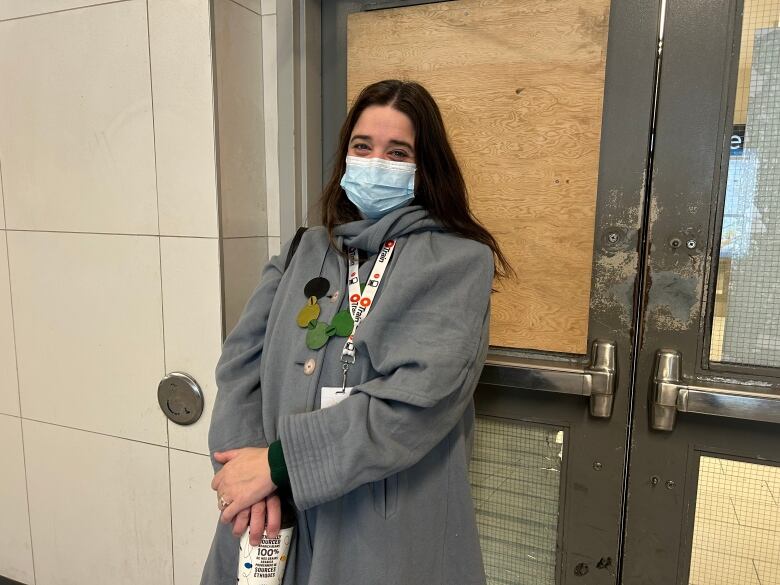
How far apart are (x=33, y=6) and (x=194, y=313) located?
3.18 ft

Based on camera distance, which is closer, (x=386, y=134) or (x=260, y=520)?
(x=260, y=520)

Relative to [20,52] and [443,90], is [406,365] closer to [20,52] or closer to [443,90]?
[443,90]

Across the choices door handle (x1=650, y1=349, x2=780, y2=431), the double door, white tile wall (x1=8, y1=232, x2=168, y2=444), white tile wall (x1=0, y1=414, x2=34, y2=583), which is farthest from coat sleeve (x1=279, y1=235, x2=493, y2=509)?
white tile wall (x1=0, y1=414, x2=34, y2=583)

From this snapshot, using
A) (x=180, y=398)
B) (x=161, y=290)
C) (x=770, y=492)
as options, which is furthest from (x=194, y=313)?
(x=770, y=492)

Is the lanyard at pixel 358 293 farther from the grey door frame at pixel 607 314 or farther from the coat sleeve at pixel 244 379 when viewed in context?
the grey door frame at pixel 607 314

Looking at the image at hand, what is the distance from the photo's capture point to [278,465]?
95 cm

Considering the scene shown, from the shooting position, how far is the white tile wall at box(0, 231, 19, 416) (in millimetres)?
1725

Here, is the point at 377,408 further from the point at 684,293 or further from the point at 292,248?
the point at 684,293

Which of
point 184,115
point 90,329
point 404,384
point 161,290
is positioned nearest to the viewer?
point 404,384

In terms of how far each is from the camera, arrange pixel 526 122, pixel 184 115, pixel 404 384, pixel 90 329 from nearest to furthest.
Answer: pixel 404 384 < pixel 526 122 < pixel 184 115 < pixel 90 329

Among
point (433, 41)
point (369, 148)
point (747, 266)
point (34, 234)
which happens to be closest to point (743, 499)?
point (747, 266)

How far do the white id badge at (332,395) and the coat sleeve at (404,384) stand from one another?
0.14 ft

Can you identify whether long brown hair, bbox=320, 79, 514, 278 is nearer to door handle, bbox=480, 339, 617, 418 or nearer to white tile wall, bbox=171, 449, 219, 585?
door handle, bbox=480, 339, 617, 418

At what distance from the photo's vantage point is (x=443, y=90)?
4.43 ft
